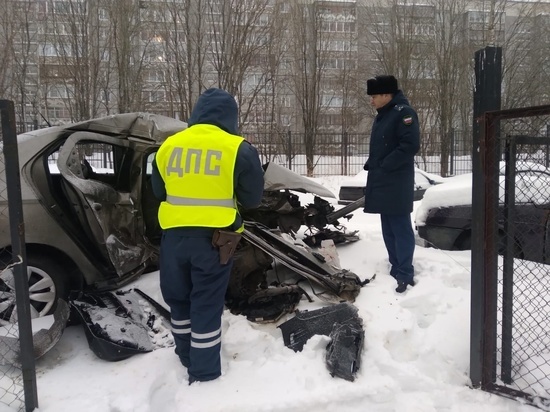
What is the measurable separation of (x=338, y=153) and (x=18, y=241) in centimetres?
1747

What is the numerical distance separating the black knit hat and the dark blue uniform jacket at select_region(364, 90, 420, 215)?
0.09 m

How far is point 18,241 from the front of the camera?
2.59 m

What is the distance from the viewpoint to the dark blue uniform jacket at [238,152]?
9.17 feet

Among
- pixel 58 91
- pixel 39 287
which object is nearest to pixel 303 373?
pixel 39 287

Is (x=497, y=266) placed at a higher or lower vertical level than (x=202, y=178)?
lower

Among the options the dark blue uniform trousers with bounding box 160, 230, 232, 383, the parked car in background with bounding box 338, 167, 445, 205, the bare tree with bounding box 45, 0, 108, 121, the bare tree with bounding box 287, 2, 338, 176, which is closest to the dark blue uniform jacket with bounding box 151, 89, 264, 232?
the dark blue uniform trousers with bounding box 160, 230, 232, 383

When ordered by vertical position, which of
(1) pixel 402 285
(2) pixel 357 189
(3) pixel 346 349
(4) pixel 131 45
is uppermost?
(4) pixel 131 45

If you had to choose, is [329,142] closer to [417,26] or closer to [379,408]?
[417,26]

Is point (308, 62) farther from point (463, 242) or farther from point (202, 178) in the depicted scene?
point (202, 178)

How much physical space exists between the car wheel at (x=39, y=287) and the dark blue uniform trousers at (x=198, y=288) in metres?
1.39

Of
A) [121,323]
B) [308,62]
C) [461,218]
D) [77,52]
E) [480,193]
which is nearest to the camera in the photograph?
[480,193]

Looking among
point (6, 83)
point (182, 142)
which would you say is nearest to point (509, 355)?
point (182, 142)

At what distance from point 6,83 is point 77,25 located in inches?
132

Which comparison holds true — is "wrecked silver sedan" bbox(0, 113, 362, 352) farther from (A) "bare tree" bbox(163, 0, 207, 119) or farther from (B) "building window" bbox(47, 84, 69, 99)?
(B) "building window" bbox(47, 84, 69, 99)
